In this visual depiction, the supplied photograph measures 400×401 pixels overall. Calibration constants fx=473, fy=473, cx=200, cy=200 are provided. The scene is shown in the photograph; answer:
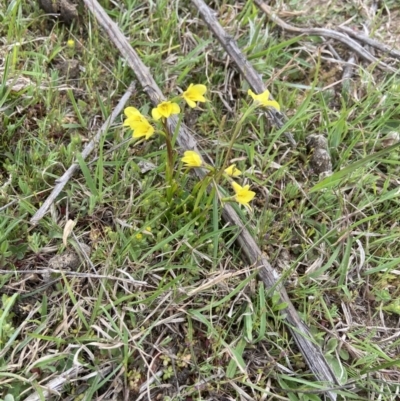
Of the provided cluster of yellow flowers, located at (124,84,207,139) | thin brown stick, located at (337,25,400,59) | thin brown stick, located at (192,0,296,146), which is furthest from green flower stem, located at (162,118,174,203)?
thin brown stick, located at (337,25,400,59)

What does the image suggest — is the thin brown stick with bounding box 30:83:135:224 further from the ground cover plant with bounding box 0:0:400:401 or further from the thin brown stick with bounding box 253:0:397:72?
the thin brown stick with bounding box 253:0:397:72

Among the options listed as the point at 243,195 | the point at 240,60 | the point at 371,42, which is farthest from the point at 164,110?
the point at 371,42

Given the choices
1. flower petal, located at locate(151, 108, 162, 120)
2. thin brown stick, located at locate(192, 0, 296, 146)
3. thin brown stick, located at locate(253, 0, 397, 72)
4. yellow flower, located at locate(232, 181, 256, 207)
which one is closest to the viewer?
flower petal, located at locate(151, 108, 162, 120)

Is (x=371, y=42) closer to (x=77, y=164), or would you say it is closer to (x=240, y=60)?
(x=240, y=60)

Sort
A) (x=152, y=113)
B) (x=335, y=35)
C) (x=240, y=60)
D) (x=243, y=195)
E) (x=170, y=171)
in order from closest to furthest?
(x=152, y=113) < (x=243, y=195) < (x=170, y=171) < (x=240, y=60) < (x=335, y=35)

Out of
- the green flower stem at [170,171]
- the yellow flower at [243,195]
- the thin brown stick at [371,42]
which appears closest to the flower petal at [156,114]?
the green flower stem at [170,171]

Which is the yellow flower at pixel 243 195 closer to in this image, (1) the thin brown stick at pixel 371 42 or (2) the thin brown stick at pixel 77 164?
(2) the thin brown stick at pixel 77 164
